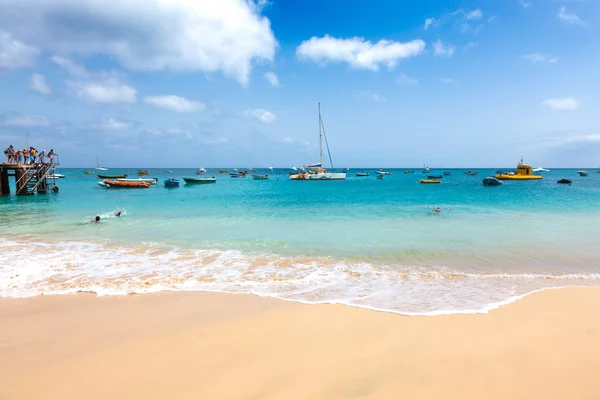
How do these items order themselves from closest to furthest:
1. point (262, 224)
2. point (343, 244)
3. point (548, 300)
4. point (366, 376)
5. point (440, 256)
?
point (366, 376), point (548, 300), point (440, 256), point (343, 244), point (262, 224)

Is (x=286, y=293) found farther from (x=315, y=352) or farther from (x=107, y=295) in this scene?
(x=107, y=295)

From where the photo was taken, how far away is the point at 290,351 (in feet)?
14.5

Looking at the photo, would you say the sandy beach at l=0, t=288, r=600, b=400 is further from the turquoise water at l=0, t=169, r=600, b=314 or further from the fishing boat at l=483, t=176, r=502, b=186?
the fishing boat at l=483, t=176, r=502, b=186

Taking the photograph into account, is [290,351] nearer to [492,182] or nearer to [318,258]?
[318,258]

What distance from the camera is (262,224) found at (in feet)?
55.7

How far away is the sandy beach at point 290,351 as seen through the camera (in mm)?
3643

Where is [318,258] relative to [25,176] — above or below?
below

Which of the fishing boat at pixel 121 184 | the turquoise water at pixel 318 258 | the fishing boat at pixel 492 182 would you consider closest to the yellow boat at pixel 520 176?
the fishing boat at pixel 492 182

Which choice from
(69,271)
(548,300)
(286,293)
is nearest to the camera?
(548,300)

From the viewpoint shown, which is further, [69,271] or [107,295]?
[69,271]

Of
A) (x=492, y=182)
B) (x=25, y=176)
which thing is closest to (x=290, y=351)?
(x=25, y=176)

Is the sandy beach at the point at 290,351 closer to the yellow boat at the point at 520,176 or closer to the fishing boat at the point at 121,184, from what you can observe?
the fishing boat at the point at 121,184

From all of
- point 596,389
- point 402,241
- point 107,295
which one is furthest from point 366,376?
point 402,241

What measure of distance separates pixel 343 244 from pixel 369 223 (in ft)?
17.6
